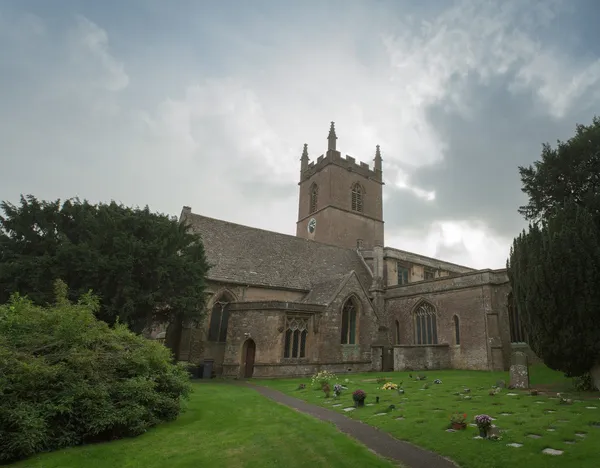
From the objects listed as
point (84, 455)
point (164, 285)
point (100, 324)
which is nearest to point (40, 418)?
point (84, 455)

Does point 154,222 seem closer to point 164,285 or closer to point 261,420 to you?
point 164,285

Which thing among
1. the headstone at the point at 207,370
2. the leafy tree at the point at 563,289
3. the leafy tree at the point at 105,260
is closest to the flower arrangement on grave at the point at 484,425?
the leafy tree at the point at 563,289

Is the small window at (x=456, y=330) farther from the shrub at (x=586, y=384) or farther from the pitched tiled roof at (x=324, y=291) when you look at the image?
the shrub at (x=586, y=384)

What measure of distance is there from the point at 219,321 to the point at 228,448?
709 inches

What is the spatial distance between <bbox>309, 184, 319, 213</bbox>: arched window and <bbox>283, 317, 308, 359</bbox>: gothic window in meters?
23.2

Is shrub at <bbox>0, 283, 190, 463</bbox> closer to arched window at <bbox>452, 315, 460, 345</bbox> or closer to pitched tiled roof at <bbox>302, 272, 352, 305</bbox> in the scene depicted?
pitched tiled roof at <bbox>302, 272, 352, 305</bbox>

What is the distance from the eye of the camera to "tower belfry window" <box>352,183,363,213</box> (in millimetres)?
45625

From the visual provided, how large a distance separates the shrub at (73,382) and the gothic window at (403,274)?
27.5 m

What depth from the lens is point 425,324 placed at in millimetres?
28578

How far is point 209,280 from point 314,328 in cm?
773

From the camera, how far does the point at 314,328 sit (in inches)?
971

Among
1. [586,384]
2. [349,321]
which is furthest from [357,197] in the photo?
[586,384]

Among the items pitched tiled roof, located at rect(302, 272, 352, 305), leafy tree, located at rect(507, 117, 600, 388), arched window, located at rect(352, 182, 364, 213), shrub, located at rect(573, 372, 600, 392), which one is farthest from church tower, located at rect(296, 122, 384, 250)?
shrub, located at rect(573, 372, 600, 392)

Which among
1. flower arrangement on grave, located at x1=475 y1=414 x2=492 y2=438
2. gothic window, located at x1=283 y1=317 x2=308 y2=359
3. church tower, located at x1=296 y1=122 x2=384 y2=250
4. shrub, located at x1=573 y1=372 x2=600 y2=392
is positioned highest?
church tower, located at x1=296 y1=122 x2=384 y2=250
